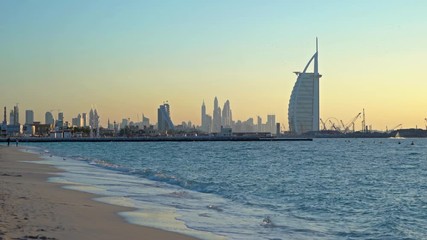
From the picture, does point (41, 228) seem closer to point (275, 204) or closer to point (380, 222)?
point (380, 222)

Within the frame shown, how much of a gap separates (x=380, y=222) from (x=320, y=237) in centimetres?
387

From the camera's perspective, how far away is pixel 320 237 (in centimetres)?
1438

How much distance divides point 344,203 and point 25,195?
38.7 feet

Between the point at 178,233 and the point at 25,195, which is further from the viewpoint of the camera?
the point at 25,195

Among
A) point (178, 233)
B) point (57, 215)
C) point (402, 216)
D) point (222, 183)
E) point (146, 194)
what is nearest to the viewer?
point (178, 233)

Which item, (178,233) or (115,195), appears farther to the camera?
(115,195)

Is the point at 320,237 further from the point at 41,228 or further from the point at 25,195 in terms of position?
the point at 25,195

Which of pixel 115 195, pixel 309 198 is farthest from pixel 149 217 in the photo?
pixel 309 198

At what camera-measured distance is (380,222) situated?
17.5 m

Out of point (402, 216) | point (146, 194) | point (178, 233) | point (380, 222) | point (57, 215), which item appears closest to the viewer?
point (178, 233)

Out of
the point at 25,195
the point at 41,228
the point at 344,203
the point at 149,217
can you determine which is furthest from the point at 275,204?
the point at 41,228

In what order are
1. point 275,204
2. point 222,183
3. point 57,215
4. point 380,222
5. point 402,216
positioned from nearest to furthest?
1. point 57,215
2. point 380,222
3. point 402,216
4. point 275,204
5. point 222,183

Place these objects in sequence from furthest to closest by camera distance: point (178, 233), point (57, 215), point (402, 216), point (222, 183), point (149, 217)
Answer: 1. point (222, 183)
2. point (402, 216)
3. point (149, 217)
4. point (57, 215)
5. point (178, 233)

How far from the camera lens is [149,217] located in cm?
1638
